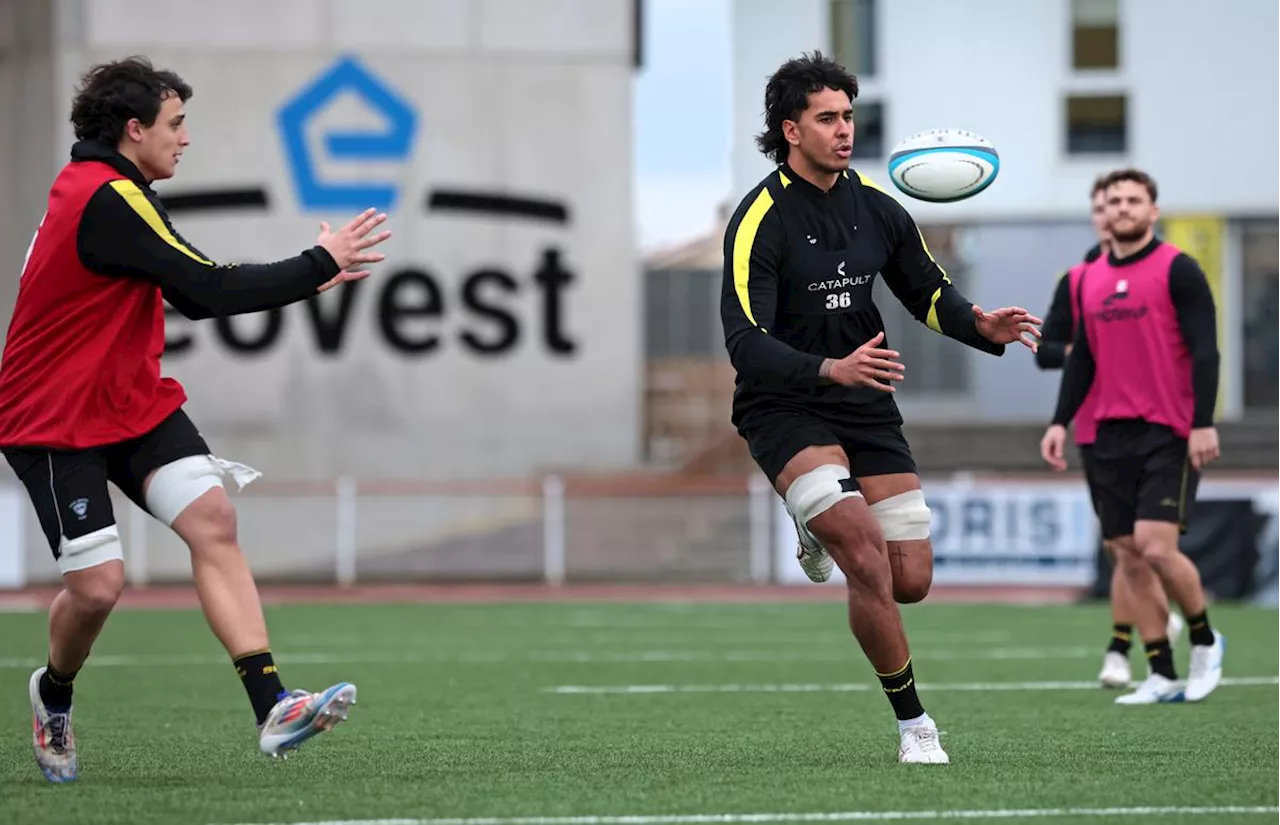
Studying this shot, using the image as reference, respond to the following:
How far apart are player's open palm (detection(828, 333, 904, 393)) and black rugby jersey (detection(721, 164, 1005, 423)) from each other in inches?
13.0

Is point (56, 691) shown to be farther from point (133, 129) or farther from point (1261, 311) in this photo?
point (1261, 311)

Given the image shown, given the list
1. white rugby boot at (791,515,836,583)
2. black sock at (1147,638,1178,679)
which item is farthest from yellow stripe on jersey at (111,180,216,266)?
black sock at (1147,638,1178,679)

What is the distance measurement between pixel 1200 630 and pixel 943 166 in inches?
123

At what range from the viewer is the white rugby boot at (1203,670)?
8969mm

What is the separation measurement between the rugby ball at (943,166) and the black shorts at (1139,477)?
90.5 inches

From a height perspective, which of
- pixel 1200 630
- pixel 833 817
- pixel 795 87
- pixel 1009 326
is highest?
pixel 795 87

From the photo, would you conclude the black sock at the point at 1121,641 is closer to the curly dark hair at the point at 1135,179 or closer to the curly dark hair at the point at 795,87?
the curly dark hair at the point at 1135,179

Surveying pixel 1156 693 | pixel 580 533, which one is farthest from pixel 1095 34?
pixel 1156 693

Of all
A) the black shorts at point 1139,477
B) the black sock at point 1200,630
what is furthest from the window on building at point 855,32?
the black sock at point 1200,630

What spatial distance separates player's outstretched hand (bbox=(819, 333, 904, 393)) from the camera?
242 inches

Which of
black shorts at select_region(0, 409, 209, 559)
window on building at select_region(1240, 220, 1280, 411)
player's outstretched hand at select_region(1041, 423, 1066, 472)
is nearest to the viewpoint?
black shorts at select_region(0, 409, 209, 559)

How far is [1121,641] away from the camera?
10008 mm

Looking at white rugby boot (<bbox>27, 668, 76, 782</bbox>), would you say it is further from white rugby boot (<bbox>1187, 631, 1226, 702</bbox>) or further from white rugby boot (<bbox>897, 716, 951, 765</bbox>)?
white rugby boot (<bbox>1187, 631, 1226, 702</bbox>)

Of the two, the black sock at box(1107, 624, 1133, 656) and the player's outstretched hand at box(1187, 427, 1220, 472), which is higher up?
the player's outstretched hand at box(1187, 427, 1220, 472)
